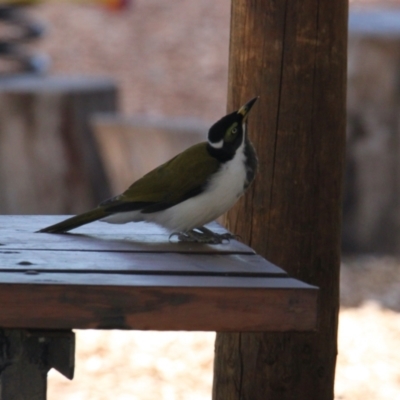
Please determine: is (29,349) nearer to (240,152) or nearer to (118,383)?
(240,152)

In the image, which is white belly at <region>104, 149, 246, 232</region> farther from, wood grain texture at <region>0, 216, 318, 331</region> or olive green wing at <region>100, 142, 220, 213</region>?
wood grain texture at <region>0, 216, 318, 331</region>

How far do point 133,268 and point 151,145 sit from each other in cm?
542

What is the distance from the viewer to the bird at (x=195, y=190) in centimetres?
338

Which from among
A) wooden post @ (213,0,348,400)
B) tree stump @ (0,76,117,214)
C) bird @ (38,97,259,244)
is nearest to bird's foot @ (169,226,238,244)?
bird @ (38,97,259,244)

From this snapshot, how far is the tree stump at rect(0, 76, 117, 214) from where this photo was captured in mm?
8477

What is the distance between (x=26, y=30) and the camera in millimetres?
11258

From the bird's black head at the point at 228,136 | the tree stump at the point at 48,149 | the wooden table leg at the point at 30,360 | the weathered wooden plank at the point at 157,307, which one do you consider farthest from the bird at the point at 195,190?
the tree stump at the point at 48,149

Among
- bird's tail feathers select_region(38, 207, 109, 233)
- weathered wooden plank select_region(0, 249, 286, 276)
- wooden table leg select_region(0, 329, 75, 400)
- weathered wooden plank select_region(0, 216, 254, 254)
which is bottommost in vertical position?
wooden table leg select_region(0, 329, 75, 400)

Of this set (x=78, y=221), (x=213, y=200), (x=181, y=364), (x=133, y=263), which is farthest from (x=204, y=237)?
(x=181, y=364)

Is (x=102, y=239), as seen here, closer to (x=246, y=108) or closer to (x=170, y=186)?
(x=170, y=186)

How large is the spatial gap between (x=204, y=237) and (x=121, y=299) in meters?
0.92

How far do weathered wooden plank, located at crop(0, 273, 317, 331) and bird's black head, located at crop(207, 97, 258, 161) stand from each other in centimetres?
93

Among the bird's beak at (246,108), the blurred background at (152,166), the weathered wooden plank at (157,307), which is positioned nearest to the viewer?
the weathered wooden plank at (157,307)

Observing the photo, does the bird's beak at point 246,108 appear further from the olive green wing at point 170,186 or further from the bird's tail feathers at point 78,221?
the bird's tail feathers at point 78,221
